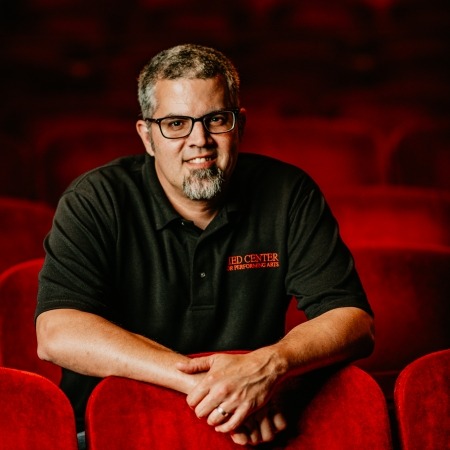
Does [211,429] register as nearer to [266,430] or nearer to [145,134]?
[266,430]

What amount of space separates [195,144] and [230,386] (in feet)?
0.93

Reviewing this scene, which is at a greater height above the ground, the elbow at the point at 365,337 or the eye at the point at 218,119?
the eye at the point at 218,119

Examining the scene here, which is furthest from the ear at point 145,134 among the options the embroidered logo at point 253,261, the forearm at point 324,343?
the forearm at point 324,343

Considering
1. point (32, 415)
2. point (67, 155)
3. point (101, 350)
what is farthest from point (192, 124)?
point (67, 155)

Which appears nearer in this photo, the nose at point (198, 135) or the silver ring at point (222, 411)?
the silver ring at point (222, 411)

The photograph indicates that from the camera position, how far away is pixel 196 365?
64 cm

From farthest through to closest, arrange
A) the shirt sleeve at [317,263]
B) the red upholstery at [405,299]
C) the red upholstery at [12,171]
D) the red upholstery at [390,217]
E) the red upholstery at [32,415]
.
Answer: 1. the red upholstery at [12,171]
2. the red upholstery at [390,217]
3. the red upholstery at [405,299]
4. the shirt sleeve at [317,263]
5. the red upholstery at [32,415]

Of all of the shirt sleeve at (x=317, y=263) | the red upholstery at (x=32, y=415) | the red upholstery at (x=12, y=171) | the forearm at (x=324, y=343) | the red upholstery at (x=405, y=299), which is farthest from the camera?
the red upholstery at (x=12, y=171)

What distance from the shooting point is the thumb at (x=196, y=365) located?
635 mm

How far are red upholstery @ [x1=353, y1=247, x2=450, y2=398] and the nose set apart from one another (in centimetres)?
26

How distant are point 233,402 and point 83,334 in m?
0.17

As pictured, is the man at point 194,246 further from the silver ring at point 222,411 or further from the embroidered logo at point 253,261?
the silver ring at point 222,411

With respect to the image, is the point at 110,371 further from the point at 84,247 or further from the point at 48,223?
the point at 48,223

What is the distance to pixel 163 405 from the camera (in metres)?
0.59
